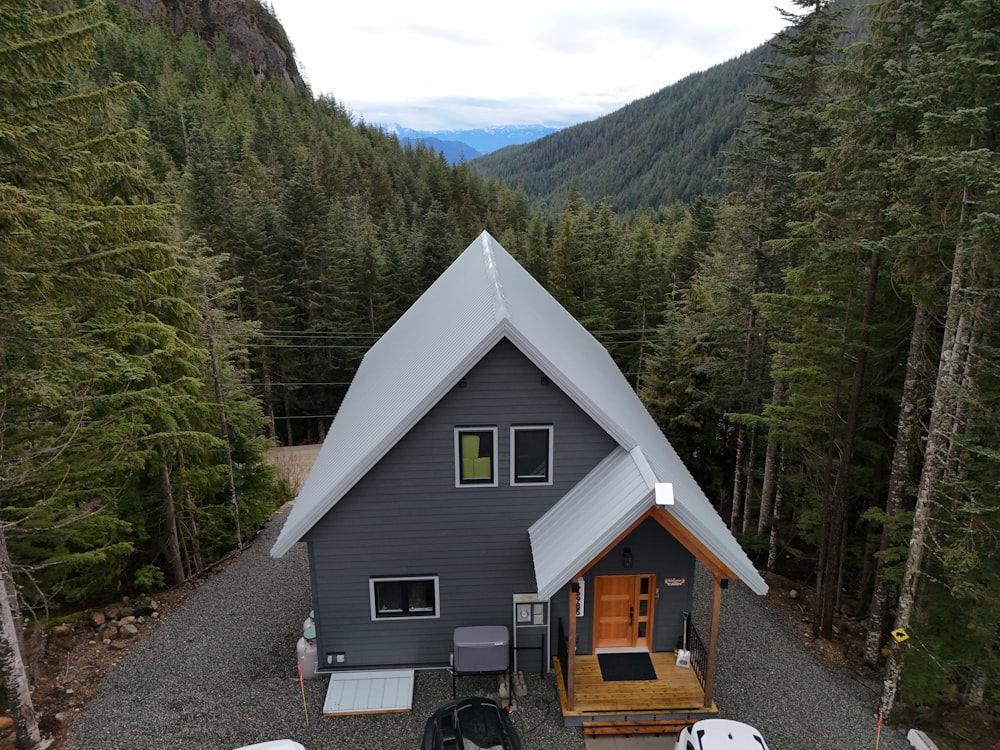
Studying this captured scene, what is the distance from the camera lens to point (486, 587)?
37.5 feet

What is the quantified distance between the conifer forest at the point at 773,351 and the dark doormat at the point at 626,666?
4.47 m

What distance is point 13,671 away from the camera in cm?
883

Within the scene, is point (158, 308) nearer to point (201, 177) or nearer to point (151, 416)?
point (151, 416)

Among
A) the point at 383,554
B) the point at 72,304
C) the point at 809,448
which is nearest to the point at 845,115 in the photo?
the point at 809,448

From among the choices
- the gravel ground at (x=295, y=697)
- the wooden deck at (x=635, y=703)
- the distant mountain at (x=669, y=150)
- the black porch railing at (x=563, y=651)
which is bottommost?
the gravel ground at (x=295, y=697)

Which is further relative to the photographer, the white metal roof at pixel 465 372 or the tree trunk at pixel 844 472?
the tree trunk at pixel 844 472

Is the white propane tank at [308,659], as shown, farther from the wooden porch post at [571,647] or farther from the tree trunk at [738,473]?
the tree trunk at [738,473]

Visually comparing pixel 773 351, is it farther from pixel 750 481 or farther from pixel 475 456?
pixel 475 456

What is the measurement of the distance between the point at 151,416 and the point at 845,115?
16306mm

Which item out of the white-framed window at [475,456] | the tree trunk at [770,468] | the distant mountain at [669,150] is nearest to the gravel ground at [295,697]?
the white-framed window at [475,456]

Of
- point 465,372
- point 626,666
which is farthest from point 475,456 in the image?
point 626,666

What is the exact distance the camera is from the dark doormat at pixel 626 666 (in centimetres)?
1089

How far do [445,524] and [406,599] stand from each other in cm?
189

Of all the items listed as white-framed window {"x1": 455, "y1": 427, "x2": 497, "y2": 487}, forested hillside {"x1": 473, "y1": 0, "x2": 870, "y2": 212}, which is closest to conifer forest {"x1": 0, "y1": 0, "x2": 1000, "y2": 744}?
white-framed window {"x1": 455, "y1": 427, "x2": 497, "y2": 487}
